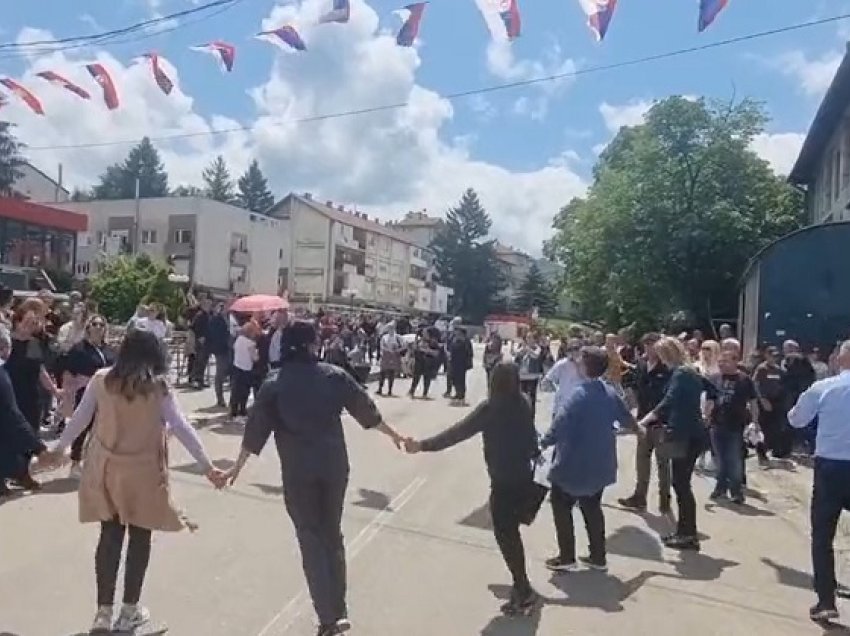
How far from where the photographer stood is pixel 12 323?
9.63m

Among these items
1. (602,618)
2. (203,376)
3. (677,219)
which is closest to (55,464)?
(602,618)

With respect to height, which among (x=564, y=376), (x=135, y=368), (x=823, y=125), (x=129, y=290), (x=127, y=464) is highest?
(x=823, y=125)

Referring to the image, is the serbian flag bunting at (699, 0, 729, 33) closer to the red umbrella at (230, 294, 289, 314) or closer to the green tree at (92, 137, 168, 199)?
the red umbrella at (230, 294, 289, 314)

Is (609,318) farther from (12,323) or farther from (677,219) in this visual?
(12,323)

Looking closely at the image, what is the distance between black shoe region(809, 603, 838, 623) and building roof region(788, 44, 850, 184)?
→ 1988 cm

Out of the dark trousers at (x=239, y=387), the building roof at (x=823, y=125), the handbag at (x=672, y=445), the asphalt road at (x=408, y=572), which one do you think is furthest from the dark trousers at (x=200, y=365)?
the building roof at (x=823, y=125)

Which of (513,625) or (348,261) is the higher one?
(348,261)

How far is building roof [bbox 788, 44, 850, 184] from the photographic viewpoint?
24.9 meters

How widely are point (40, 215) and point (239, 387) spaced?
114 feet

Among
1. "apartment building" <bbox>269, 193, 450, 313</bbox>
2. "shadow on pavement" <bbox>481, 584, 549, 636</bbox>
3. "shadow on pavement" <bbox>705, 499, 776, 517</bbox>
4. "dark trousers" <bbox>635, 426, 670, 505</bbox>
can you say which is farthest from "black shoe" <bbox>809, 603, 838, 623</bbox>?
"apartment building" <bbox>269, 193, 450, 313</bbox>

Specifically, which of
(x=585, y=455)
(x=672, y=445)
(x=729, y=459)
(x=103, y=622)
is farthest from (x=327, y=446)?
(x=729, y=459)

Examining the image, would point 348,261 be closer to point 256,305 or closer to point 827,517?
point 256,305

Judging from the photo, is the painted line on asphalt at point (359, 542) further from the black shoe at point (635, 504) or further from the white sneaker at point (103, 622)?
the black shoe at point (635, 504)

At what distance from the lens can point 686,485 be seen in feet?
25.5
